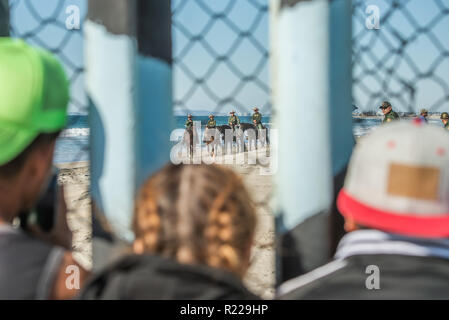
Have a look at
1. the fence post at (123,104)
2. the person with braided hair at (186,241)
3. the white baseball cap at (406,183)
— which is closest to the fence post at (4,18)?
the fence post at (123,104)

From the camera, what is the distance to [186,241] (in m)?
0.51

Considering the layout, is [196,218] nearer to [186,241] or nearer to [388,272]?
[186,241]

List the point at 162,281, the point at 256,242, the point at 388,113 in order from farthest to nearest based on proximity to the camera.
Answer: the point at 256,242 → the point at 388,113 → the point at 162,281

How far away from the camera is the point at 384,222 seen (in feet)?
1.73

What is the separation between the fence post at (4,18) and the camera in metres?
0.91

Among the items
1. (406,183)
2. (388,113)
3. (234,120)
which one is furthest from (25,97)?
(234,120)

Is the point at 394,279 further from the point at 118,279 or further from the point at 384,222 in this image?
the point at 118,279

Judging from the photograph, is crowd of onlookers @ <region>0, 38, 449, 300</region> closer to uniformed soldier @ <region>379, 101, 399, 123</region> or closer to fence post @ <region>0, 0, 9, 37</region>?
fence post @ <region>0, 0, 9, 37</region>

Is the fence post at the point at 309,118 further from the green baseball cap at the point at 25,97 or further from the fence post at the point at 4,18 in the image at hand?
the fence post at the point at 4,18

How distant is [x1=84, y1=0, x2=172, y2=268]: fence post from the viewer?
69 centimetres

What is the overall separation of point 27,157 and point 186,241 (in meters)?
0.24

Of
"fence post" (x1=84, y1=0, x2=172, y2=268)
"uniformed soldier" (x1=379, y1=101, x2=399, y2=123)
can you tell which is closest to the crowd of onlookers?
"fence post" (x1=84, y1=0, x2=172, y2=268)
